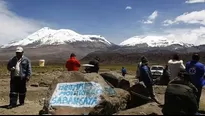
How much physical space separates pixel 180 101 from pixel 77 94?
9.84 ft

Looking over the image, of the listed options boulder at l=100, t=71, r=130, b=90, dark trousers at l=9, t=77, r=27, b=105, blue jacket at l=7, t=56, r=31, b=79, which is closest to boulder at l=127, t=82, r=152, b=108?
boulder at l=100, t=71, r=130, b=90

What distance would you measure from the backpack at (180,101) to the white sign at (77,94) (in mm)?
1977

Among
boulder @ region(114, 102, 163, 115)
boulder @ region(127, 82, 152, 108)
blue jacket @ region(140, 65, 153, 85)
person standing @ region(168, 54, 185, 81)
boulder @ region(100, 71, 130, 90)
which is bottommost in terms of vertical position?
boulder @ region(114, 102, 163, 115)

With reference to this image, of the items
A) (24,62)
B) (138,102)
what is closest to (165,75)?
(138,102)

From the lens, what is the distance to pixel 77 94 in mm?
11195

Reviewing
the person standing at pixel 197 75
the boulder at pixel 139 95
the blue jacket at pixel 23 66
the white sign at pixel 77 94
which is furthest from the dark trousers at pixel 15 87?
the person standing at pixel 197 75

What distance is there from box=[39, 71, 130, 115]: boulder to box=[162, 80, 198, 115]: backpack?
156cm

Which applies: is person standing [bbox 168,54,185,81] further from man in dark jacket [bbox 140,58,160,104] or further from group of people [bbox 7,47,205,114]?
man in dark jacket [bbox 140,58,160,104]

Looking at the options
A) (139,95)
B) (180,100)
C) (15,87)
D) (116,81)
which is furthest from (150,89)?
(15,87)

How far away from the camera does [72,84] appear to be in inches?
461

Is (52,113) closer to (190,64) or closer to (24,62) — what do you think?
(24,62)

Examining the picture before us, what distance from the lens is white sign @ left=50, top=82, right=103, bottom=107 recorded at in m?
10.8

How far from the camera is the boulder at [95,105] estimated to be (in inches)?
413

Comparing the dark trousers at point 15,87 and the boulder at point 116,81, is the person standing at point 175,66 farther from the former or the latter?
the dark trousers at point 15,87
